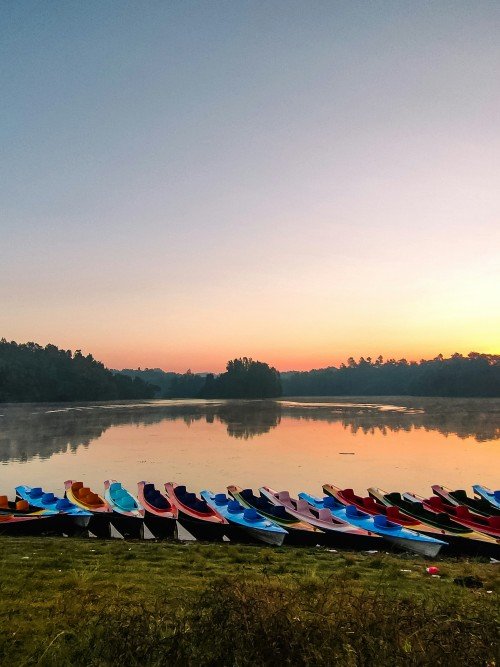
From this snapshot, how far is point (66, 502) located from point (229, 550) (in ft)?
17.9

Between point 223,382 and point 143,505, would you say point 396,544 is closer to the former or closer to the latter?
point 143,505

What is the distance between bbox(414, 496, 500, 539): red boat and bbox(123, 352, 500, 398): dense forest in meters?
120

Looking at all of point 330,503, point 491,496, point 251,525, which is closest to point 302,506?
point 330,503

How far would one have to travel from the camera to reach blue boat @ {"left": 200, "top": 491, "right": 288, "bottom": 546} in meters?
11.3

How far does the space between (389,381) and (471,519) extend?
550 ft

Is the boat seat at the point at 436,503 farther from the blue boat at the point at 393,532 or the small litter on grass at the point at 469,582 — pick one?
the small litter on grass at the point at 469,582

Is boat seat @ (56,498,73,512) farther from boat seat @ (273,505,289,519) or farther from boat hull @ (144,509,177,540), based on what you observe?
boat seat @ (273,505,289,519)

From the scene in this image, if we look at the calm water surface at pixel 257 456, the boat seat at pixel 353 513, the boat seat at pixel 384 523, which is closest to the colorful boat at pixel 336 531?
the boat seat at pixel 384 523

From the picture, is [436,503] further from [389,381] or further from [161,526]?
[389,381]

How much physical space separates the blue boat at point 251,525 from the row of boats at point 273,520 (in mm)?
23

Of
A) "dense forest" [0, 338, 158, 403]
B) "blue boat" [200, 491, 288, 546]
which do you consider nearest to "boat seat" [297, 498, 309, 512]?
"blue boat" [200, 491, 288, 546]

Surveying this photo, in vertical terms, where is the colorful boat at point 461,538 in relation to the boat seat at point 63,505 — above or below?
below

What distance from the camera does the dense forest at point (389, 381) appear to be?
123500 mm

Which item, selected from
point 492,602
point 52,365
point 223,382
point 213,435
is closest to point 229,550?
point 492,602
